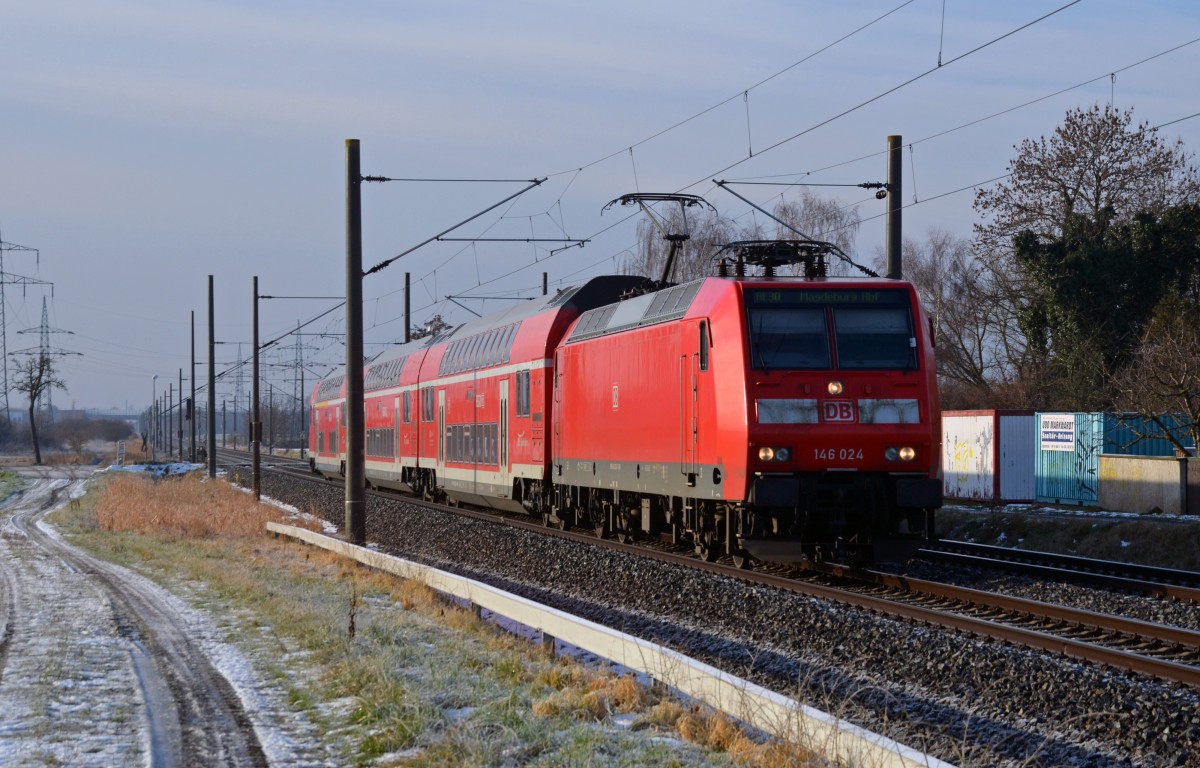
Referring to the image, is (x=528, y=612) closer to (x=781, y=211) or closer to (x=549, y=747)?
(x=549, y=747)

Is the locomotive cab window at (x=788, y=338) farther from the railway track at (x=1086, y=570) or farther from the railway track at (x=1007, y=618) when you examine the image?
the railway track at (x=1086, y=570)

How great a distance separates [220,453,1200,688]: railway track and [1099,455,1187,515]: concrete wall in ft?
31.7

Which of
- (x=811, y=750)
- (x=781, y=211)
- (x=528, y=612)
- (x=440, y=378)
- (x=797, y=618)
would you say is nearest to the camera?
(x=811, y=750)

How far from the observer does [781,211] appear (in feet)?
191

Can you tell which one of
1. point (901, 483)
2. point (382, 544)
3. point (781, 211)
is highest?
point (781, 211)

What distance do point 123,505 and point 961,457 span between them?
20.2 meters

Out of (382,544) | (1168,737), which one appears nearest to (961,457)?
(382,544)

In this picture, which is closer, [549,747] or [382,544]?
[549,747]

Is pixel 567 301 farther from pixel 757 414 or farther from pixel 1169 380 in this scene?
pixel 1169 380

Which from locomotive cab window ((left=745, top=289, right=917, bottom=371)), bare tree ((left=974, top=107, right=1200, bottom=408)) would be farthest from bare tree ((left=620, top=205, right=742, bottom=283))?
locomotive cab window ((left=745, top=289, right=917, bottom=371))

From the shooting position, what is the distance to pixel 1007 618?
39.4 feet

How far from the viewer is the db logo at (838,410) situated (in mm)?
14289

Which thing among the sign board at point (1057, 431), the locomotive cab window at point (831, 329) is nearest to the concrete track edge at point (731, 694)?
the locomotive cab window at point (831, 329)

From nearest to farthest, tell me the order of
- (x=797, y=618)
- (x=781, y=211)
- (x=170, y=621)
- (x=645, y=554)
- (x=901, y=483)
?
(x=797, y=618) < (x=170, y=621) < (x=901, y=483) < (x=645, y=554) < (x=781, y=211)
